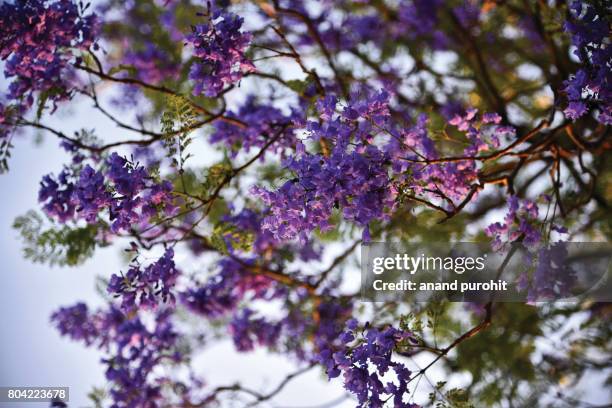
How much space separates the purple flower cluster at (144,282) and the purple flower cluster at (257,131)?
78 centimetres

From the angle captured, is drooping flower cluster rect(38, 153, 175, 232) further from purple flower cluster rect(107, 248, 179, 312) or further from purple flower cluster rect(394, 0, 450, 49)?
purple flower cluster rect(394, 0, 450, 49)

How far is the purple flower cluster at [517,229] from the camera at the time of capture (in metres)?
2.04

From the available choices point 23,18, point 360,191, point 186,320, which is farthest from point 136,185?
point 186,320

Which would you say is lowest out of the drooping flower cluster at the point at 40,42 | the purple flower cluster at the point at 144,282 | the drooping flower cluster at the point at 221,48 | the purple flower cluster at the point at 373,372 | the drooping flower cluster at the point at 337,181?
the purple flower cluster at the point at 373,372

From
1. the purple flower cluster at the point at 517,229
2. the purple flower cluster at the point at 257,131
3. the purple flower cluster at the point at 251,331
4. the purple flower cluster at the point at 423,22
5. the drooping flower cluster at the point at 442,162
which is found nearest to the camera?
the drooping flower cluster at the point at 442,162

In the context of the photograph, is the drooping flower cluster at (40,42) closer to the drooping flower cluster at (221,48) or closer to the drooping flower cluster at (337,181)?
the drooping flower cluster at (221,48)

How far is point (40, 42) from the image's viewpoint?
88.5 inches

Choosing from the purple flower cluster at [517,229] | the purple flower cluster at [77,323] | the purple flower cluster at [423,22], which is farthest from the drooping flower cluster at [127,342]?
the purple flower cluster at [423,22]

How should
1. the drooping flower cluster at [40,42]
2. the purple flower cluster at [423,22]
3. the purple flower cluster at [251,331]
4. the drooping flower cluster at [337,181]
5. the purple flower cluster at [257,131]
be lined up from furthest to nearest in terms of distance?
the purple flower cluster at [423,22]
the purple flower cluster at [251,331]
the purple flower cluster at [257,131]
the drooping flower cluster at [40,42]
the drooping flower cluster at [337,181]

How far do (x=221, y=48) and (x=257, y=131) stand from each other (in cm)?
62

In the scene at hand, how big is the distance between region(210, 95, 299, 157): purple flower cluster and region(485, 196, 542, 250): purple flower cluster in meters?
0.91

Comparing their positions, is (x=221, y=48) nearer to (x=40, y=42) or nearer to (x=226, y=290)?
(x=40, y=42)

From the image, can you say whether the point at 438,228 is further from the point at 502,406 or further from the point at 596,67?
the point at 596,67

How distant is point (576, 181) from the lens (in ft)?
10.2
